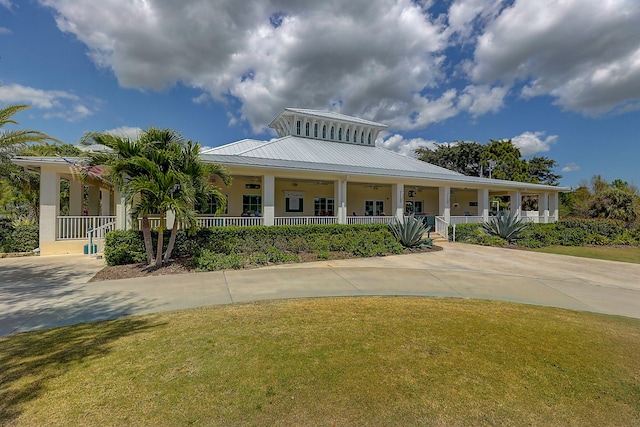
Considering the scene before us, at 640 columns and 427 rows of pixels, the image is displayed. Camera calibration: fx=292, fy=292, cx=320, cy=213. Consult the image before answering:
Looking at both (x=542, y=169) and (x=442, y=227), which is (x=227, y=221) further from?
(x=542, y=169)

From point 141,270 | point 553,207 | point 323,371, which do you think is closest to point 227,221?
point 141,270

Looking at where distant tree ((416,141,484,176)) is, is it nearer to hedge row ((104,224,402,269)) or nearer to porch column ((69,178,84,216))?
hedge row ((104,224,402,269))

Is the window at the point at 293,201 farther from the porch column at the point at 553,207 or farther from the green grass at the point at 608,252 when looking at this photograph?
the porch column at the point at 553,207

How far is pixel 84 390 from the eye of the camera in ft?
9.23

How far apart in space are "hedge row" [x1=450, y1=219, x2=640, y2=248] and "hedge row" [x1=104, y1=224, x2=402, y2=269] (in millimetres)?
6648

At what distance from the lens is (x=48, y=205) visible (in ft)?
37.1

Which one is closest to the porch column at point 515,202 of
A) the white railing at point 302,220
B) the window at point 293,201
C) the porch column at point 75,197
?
the white railing at point 302,220

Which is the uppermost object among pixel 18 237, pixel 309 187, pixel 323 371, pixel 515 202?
pixel 309 187

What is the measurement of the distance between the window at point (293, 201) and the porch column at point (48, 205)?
10713 mm

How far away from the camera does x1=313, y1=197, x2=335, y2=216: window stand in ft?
63.3

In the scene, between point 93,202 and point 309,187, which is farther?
point 309,187

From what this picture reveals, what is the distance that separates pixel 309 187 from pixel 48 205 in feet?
41.0

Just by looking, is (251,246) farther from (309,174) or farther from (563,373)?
(563,373)

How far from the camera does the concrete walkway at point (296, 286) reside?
556cm
